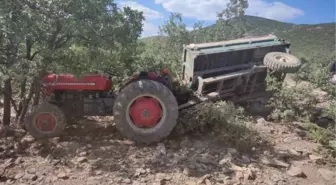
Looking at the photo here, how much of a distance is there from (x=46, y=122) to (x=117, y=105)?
50.9 inches

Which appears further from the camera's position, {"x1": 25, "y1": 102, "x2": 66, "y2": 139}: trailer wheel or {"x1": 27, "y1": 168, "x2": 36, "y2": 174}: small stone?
{"x1": 25, "y1": 102, "x2": 66, "y2": 139}: trailer wheel

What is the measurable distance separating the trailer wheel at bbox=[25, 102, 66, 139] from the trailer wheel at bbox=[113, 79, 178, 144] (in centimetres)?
99

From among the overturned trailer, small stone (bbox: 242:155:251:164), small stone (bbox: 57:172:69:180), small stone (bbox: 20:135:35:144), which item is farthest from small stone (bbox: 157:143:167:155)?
small stone (bbox: 20:135:35:144)

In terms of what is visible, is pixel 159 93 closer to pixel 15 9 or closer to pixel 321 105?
pixel 15 9

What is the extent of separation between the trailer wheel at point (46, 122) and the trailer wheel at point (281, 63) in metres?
4.69

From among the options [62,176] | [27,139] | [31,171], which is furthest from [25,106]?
[62,176]

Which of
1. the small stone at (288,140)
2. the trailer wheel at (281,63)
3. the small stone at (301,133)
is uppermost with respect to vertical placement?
the trailer wheel at (281,63)

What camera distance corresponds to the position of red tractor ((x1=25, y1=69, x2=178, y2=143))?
559 cm

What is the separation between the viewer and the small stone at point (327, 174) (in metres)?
4.90

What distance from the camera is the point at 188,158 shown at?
16.9ft

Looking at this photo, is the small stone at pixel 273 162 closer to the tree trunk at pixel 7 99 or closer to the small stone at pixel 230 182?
the small stone at pixel 230 182

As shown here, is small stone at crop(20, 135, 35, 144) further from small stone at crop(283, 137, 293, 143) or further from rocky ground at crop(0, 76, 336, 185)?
small stone at crop(283, 137, 293, 143)

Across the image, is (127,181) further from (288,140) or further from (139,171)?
(288,140)

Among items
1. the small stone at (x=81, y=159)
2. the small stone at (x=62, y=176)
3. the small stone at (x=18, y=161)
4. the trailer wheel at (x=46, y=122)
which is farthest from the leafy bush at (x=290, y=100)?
the small stone at (x=18, y=161)
